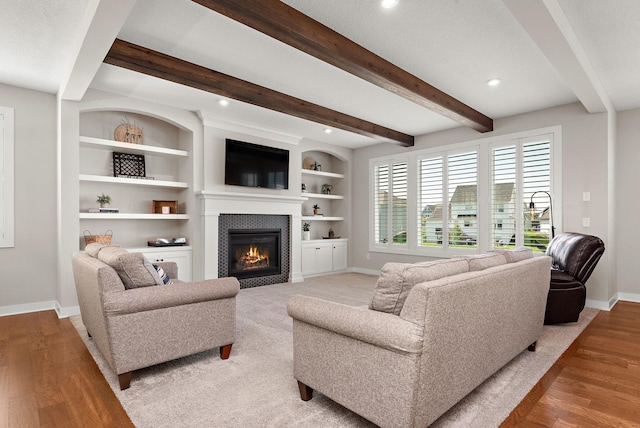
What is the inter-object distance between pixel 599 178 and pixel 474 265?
134 inches

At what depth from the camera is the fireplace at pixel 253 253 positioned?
18.1 ft

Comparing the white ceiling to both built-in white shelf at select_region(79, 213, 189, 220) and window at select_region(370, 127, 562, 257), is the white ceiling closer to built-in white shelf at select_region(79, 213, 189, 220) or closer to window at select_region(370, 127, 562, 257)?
window at select_region(370, 127, 562, 257)

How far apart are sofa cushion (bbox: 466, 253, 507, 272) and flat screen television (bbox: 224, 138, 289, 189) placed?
396cm

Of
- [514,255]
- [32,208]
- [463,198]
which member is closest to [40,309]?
[32,208]

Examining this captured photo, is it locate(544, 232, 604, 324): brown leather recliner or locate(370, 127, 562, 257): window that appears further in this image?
locate(370, 127, 562, 257): window

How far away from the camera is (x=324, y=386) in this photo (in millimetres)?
1918

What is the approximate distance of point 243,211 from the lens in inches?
218

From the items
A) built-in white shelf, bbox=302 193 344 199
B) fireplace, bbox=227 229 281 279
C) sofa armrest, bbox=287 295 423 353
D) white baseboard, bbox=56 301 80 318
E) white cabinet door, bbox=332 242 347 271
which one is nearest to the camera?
sofa armrest, bbox=287 295 423 353

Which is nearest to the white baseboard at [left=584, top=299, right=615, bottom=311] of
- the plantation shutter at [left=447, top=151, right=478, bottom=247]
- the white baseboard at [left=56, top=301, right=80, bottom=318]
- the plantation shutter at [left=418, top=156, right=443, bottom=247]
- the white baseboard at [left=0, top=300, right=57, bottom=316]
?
the plantation shutter at [left=447, top=151, right=478, bottom=247]

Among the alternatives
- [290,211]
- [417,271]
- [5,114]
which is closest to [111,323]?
A: [417,271]

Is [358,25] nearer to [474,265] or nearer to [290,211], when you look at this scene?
[474,265]

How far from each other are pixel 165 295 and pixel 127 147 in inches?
118

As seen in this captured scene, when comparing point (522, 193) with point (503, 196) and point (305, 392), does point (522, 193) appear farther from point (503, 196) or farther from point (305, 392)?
point (305, 392)

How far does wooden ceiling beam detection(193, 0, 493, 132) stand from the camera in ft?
7.63
